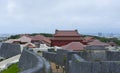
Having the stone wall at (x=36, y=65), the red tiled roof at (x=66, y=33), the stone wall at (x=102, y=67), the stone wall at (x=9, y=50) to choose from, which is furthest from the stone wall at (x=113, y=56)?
the red tiled roof at (x=66, y=33)

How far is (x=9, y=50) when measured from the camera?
2074 inches

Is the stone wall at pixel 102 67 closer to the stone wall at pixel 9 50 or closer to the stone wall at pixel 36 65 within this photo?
the stone wall at pixel 36 65

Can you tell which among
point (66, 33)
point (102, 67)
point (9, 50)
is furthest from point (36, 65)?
point (66, 33)

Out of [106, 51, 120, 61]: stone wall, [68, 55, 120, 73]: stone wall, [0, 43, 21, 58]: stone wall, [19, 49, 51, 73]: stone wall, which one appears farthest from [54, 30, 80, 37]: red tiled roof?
[68, 55, 120, 73]: stone wall

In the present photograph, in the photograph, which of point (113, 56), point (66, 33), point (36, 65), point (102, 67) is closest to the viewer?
point (102, 67)

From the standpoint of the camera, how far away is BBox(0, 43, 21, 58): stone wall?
4885 centimetres

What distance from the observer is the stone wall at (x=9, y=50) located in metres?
48.8

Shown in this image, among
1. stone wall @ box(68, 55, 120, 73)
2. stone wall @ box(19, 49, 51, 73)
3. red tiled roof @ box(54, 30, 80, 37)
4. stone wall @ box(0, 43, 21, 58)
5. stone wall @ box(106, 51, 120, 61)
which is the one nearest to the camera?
stone wall @ box(19, 49, 51, 73)

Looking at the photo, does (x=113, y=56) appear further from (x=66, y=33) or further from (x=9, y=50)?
(x=66, y=33)

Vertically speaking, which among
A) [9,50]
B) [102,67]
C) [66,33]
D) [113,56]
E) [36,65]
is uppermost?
[102,67]

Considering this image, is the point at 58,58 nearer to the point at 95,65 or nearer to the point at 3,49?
the point at 95,65

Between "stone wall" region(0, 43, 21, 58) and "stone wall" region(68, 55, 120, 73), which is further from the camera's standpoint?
"stone wall" region(0, 43, 21, 58)

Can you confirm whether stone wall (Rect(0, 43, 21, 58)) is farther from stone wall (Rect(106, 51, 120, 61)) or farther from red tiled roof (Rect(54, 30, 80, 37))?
stone wall (Rect(106, 51, 120, 61))

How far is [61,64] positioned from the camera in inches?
1110
